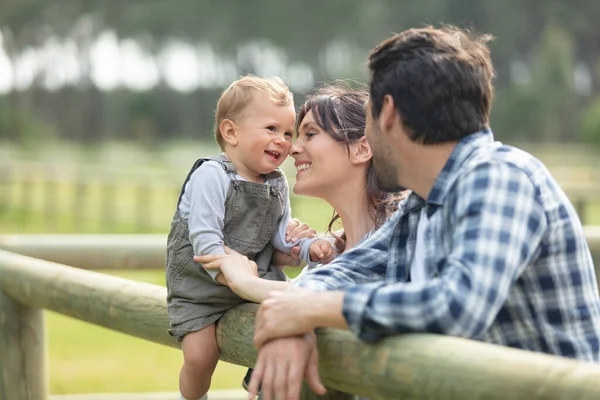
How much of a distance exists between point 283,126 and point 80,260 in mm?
1576

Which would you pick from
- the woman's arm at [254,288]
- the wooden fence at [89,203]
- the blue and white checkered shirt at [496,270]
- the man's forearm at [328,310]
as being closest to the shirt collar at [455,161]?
the blue and white checkered shirt at [496,270]

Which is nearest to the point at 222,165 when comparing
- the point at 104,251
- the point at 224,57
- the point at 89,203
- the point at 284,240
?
the point at 284,240

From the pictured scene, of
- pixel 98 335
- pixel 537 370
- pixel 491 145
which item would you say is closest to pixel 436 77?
pixel 491 145

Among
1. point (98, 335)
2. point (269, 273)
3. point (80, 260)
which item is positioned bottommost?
point (98, 335)

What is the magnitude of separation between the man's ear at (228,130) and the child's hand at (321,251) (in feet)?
0.96

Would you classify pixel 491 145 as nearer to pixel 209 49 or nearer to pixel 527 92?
pixel 527 92

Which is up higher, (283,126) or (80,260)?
(283,126)

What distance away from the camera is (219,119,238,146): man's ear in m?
2.36

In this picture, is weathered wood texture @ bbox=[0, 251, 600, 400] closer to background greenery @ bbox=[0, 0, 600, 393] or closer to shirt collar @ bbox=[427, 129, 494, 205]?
shirt collar @ bbox=[427, 129, 494, 205]

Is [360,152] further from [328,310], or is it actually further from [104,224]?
[104,224]

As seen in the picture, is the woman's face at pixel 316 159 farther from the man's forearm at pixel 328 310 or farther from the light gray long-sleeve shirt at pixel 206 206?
the man's forearm at pixel 328 310

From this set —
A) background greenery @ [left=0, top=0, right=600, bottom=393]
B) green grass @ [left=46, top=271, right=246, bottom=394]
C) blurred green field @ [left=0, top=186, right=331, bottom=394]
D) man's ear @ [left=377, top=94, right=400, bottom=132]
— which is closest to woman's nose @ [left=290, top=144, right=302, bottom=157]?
man's ear @ [left=377, top=94, right=400, bottom=132]

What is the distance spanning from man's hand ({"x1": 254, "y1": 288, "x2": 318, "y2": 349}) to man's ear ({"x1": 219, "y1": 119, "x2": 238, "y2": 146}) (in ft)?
2.26

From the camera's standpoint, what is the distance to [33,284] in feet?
9.41
